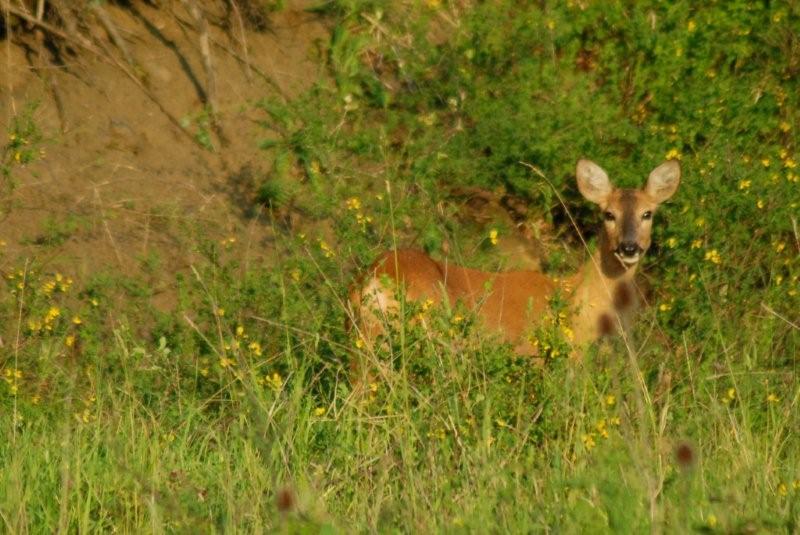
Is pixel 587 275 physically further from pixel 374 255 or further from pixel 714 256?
pixel 374 255

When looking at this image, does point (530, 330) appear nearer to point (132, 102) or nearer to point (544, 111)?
point (544, 111)

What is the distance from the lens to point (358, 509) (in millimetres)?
4629

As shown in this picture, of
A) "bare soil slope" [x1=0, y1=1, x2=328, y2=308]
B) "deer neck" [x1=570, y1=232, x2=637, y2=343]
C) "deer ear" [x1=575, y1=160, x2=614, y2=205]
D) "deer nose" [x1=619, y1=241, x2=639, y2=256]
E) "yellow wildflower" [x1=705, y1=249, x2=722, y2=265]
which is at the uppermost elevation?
"yellow wildflower" [x1=705, y1=249, x2=722, y2=265]

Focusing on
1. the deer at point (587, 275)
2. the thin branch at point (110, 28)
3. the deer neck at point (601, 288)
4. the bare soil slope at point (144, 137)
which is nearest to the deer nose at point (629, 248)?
the deer at point (587, 275)

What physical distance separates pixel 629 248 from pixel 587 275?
0.30m

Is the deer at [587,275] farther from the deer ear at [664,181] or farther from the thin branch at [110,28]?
the thin branch at [110,28]

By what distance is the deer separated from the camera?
7543 millimetres

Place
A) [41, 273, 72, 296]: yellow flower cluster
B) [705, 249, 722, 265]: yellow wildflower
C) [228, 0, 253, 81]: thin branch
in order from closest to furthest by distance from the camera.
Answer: [41, 273, 72, 296]: yellow flower cluster < [705, 249, 722, 265]: yellow wildflower < [228, 0, 253, 81]: thin branch

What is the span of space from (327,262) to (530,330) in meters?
1.49

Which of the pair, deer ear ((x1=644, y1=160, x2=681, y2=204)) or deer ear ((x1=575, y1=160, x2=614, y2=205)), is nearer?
deer ear ((x1=644, y1=160, x2=681, y2=204))

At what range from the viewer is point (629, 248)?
26.5ft

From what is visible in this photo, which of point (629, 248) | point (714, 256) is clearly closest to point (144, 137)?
point (629, 248)

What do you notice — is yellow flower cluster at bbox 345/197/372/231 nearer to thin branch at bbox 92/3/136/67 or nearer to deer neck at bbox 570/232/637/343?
deer neck at bbox 570/232/637/343

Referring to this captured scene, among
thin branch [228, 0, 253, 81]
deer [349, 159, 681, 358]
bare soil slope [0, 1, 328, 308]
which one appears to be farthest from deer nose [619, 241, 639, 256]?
thin branch [228, 0, 253, 81]
